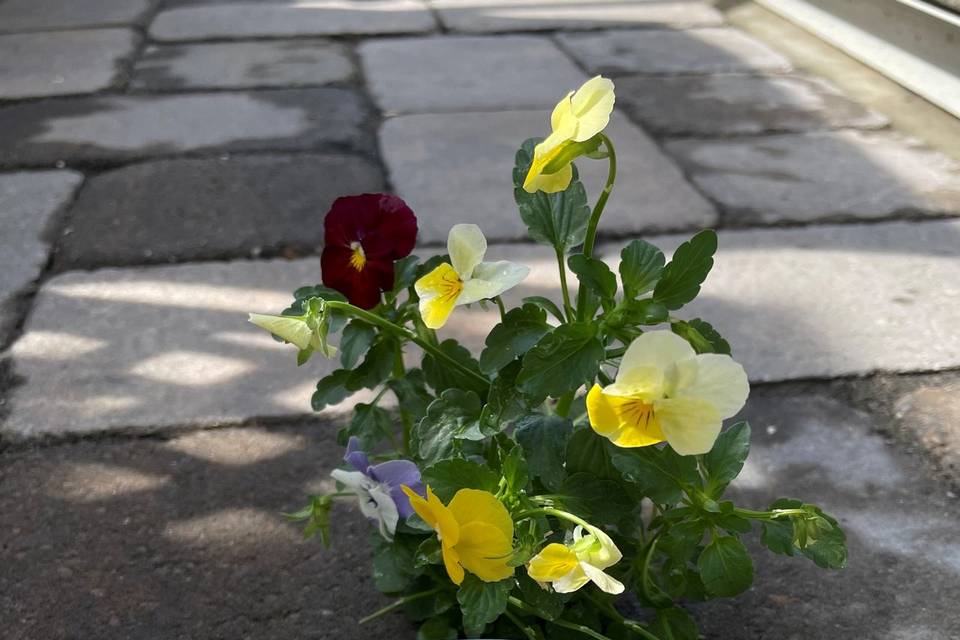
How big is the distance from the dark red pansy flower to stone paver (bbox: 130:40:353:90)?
253 centimetres

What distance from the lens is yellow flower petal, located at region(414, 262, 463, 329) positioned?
3.70ft

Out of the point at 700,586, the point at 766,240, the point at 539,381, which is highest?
the point at 539,381

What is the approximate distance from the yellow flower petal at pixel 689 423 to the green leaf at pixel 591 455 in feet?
0.55

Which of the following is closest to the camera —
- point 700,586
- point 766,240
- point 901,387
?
point 700,586

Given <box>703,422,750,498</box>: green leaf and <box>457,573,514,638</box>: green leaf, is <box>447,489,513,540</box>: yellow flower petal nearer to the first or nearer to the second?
<box>457,573,514,638</box>: green leaf

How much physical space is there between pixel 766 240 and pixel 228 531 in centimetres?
143

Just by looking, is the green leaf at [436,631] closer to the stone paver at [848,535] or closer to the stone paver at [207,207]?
the stone paver at [848,535]

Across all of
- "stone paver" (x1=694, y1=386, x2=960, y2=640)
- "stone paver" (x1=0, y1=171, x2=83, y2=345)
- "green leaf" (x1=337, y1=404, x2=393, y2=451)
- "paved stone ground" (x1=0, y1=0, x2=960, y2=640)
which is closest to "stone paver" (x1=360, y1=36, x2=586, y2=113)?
"paved stone ground" (x1=0, y1=0, x2=960, y2=640)

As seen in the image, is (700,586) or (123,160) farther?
(123,160)

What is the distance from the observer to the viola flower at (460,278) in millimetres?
1116

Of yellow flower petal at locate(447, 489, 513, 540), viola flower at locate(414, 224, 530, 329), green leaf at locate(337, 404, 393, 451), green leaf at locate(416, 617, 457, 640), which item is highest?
viola flower at locate(414, 224, 530, 329)

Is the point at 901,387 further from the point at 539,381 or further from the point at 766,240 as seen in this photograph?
the point at 539,381

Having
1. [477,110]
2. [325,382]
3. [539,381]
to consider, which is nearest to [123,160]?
[477,110]

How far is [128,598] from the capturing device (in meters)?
1.40
